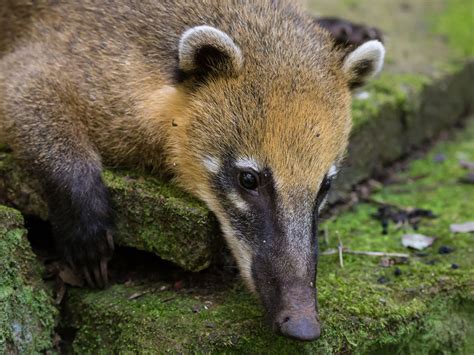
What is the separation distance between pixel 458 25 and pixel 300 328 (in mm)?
8006

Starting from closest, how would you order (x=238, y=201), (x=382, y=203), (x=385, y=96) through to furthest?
(x=238, y=201) < (x=382, y=203) < (x=385, y=96)

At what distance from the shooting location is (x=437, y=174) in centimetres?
836

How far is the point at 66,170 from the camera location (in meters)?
5.51

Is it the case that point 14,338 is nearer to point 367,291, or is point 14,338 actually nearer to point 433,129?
point 367,291

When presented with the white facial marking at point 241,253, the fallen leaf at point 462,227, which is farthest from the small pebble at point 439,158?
the white facial marking at point 241,253

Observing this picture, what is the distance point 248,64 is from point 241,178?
84 cm

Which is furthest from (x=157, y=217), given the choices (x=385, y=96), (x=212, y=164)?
(x=385, y=96)

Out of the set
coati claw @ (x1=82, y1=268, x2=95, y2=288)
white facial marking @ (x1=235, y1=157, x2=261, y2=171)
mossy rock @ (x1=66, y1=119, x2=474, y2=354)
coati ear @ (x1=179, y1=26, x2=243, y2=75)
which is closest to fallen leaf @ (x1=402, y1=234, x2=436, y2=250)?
mossy rock @ (x1=66, y1=119, x2=474, y2=354)

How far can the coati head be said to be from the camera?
4867mm

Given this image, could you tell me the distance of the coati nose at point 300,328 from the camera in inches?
173

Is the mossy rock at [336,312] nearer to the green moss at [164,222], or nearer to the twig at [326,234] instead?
the twig at [326,234]

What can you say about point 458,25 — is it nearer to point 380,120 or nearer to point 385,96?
point 385,96

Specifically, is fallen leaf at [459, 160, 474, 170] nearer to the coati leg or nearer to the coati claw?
the coati leg

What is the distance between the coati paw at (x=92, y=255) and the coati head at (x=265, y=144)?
2.43 ft
